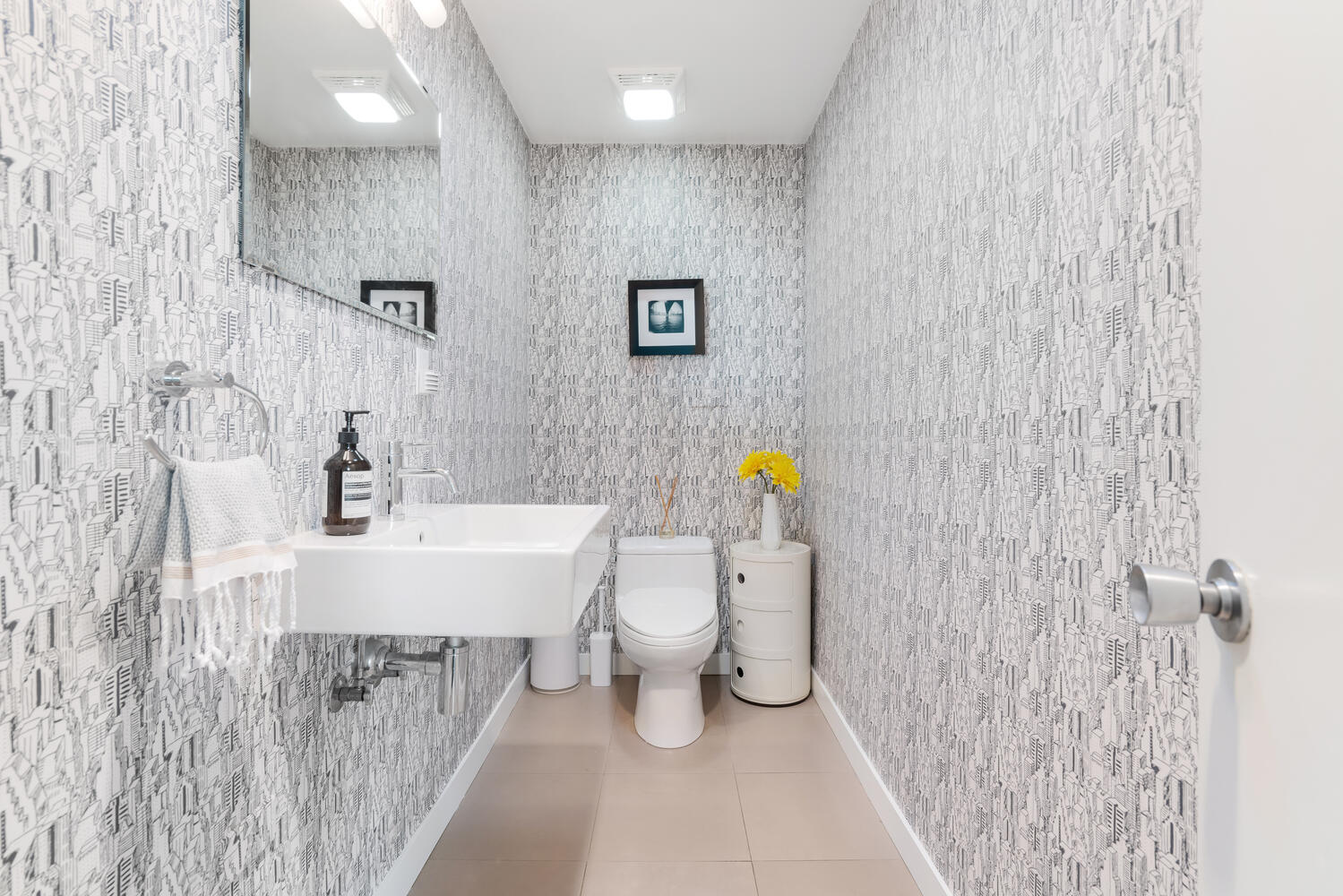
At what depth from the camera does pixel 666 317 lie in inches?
120

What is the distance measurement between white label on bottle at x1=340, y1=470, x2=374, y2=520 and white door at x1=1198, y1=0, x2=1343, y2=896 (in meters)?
1.18

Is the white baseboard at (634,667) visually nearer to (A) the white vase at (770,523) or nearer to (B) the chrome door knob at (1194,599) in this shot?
(A) the white vase at (770,523)

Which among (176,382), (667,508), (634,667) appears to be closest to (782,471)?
(667,508)

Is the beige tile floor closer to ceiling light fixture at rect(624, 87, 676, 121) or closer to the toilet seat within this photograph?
the toilet seat

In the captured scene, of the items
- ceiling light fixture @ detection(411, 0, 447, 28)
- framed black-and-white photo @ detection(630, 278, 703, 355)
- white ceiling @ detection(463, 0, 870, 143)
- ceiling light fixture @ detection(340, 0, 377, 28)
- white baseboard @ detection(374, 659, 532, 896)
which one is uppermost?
white ceiling @ detection(463, 0, 870, 143)

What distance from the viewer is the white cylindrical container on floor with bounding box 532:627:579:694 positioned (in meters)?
2.88

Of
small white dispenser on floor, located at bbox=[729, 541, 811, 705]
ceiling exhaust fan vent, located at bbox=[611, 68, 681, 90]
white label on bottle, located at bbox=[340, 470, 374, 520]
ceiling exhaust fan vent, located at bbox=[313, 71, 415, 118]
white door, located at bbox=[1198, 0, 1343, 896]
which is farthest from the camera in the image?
small white dispenser on floor, located at bbox=[729, 541, 811, 705]

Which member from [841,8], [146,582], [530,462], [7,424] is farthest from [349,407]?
[841,8]

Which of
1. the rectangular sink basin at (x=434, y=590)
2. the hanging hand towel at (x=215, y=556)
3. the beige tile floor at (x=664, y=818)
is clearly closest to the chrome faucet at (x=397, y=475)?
the rectangular sink basin at (x=434, y=590)

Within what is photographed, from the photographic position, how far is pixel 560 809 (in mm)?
2020

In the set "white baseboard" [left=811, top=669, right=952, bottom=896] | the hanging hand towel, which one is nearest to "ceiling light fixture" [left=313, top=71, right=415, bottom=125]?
the hanging hand towel

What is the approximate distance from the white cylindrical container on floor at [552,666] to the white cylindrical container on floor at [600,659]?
11 cm

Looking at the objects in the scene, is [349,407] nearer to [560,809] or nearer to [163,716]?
[163,716]

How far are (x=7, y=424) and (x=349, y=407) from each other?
734mm
